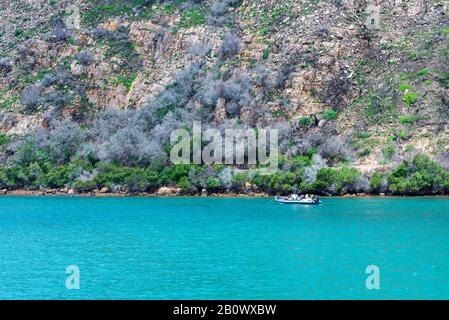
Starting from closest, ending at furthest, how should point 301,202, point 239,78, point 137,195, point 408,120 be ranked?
1. point 301,202
2. point 408,120
3. point 137,195
4. point 239,78

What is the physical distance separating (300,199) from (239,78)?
25.0 m

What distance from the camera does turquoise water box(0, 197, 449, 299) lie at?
37.7m

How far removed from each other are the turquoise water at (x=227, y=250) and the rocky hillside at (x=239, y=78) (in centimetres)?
1658

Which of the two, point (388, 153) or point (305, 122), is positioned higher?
point (305, 122)

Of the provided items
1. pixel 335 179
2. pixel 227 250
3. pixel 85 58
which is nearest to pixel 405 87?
pixel 335 179

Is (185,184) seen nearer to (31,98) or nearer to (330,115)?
(330,115)

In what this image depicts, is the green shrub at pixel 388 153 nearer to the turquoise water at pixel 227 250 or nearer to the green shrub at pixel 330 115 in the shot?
the green shrub at pixel 330 115

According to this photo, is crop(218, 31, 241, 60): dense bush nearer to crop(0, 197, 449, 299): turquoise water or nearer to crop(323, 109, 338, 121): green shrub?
crop(323, 109, 338, 121): green shrub

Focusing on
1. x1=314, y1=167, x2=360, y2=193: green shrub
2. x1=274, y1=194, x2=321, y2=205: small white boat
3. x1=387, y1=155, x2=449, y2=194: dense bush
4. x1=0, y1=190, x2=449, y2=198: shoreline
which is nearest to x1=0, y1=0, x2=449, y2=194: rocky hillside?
x1=387, y1=155, x2=449, y2=194: dense bush

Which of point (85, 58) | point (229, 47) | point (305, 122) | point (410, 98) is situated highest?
point (229, 47)

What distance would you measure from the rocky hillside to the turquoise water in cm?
1658

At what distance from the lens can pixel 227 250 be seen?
48.5 meters
